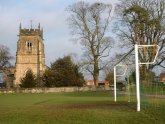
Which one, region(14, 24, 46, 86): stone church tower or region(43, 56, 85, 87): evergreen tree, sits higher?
region(14, 24, 46, 86): stone church tower

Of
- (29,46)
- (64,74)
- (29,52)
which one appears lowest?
(64,74)

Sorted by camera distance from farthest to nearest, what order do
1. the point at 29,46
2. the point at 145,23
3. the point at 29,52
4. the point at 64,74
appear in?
the point at 29,46
the point at 29,52
the point at 64,74
the point at 145,23

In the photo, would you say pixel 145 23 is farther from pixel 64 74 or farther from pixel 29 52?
pixel 29 52

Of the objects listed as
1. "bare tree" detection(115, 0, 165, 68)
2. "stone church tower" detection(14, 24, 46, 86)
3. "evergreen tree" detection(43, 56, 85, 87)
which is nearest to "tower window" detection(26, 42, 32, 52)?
"stone church tower" detection(14, 24, 46, 86)

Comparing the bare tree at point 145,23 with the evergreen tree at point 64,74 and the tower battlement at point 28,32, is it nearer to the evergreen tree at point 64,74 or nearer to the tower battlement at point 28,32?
the evergreen tree at point 64,74

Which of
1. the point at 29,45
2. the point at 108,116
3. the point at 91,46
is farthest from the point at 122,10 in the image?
the point at 29,45

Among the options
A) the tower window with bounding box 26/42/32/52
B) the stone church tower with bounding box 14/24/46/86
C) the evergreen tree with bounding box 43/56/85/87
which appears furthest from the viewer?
the tower window with bounding box 26/42/32/52

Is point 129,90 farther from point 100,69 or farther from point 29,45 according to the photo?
point 29,45

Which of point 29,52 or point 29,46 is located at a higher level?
point 29,46

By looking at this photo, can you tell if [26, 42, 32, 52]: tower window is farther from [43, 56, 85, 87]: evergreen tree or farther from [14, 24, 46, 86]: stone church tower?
[43, 56, 85, 87]: evergreen tree

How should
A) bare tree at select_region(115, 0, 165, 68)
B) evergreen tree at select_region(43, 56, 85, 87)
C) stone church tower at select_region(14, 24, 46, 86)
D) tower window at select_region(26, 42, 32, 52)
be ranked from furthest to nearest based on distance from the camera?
tower window at select_region(26, 42, 32, 52), stone church tower at select_region(14, 24, 46, 86), evergreen tree at select_region(43, 56, 85, 87), bare tree at select_region(115, 0, 165, 68)

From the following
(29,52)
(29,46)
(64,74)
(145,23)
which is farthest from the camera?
(29,46)

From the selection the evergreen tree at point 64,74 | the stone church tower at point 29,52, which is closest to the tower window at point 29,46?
the stone church tower at point 29,52

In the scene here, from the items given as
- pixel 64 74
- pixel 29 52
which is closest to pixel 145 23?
pixel 64 74
